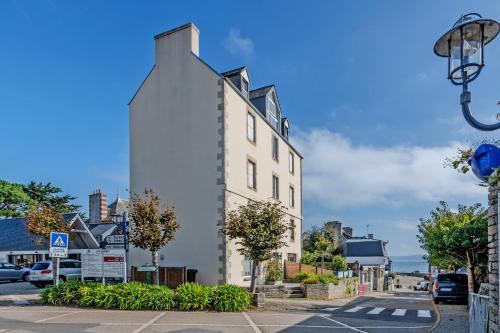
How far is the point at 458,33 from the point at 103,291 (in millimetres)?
12791

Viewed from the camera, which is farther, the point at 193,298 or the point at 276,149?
the point at 276,149

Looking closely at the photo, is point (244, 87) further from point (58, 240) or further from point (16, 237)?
point (16, 237)

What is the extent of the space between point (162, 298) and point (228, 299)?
7.01ft

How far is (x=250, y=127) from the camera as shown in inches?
861

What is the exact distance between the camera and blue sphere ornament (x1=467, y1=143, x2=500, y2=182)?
7.21m

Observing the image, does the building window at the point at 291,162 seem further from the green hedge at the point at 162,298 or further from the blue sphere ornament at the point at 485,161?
the blue sphere ornament at the point at 485,161

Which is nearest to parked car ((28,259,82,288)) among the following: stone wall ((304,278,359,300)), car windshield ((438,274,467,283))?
stone wall ((304,278,359,300))

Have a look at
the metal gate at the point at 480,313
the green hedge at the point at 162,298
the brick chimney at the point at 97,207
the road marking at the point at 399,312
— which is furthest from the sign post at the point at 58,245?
the brick chimney at the point at 97,207

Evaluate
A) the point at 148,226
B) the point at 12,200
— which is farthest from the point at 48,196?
the point at 148,226

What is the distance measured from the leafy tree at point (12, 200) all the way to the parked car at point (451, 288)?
39.4m

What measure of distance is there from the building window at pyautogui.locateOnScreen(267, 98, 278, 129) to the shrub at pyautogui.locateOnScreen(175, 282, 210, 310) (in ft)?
45.1

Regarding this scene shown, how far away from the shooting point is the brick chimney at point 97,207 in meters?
40.2

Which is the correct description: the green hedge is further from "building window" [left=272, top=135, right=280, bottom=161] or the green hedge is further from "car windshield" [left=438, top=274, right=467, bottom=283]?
"building window" [left=272, top=135, right=280, bottom=161]

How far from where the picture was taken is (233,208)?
1872 centimetres
